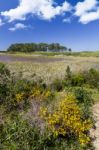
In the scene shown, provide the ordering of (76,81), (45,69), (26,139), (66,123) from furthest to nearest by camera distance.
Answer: (45,69)
(76,81)
(66,123)
(26,139)

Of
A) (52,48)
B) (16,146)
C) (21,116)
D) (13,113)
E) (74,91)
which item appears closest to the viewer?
(16,146)

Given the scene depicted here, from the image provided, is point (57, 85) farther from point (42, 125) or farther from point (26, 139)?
point (26, 139)

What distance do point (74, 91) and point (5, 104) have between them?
3.34 meters

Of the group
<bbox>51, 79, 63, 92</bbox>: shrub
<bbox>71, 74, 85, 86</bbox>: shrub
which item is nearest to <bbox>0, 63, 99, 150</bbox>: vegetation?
<bbox>51, 79, 63, 92</bbox>: shrub

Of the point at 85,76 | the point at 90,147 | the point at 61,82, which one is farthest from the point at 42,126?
the point at 85,76

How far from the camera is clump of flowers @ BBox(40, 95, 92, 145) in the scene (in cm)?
755

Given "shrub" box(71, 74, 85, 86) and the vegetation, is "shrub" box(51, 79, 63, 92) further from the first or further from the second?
the vegetation

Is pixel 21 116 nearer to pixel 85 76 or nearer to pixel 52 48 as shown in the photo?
pixel 85 76

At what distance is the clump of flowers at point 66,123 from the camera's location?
7.55 meters

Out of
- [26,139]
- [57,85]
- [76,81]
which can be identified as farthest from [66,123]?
[76,81]

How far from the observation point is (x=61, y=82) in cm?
1622

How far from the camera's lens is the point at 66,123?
775cm

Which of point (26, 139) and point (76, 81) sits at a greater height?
point (26, 139)

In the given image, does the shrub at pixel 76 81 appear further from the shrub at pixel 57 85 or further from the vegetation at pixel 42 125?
the vegetation at pixel 42 125
